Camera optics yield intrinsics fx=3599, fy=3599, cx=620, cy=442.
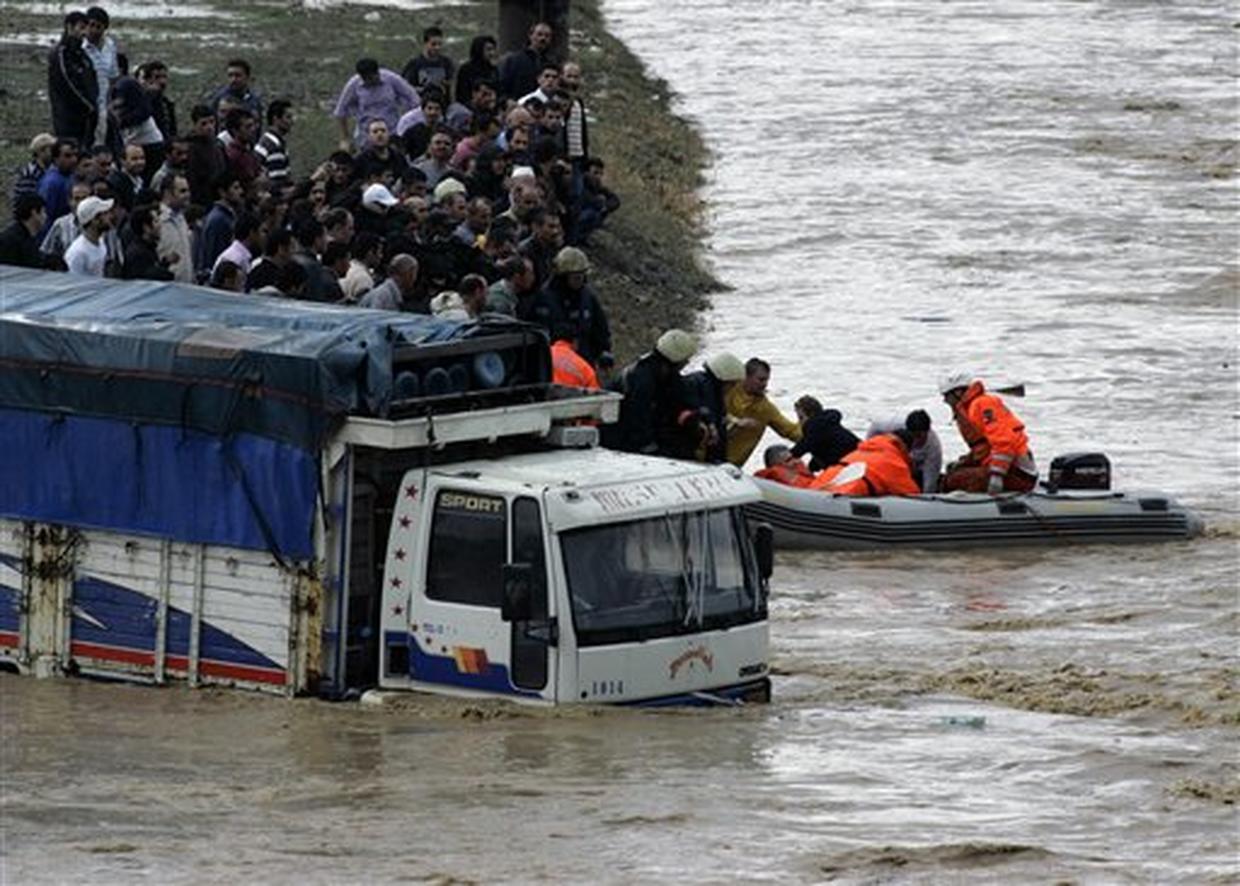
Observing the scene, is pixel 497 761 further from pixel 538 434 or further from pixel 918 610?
pixel 918 610

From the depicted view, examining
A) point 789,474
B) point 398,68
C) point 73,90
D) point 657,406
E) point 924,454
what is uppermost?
point 73,90

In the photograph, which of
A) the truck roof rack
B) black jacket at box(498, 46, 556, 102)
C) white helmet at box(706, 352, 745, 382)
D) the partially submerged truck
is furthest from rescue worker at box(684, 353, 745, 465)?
black jacket at box(498, 46, 556, 102)

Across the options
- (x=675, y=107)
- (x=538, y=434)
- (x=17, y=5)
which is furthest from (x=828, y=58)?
(x=538, y=434)

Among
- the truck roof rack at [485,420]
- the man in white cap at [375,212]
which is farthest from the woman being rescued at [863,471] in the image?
the truck roof rack at [485,420]

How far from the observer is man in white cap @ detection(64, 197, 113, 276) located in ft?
73.9

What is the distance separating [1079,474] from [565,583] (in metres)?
8.49

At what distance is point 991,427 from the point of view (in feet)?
84.0

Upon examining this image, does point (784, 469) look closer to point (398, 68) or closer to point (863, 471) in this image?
point (863, 471)

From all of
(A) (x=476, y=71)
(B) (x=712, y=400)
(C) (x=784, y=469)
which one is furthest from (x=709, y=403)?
(A) (x=476, y=71)

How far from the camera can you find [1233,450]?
2992 centimetres

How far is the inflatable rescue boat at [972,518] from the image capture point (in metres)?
24.8

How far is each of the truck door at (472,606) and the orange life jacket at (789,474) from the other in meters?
6.98

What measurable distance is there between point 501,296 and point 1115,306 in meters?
14.9

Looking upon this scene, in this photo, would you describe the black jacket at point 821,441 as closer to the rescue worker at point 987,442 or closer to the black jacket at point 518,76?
the rescue worker at point 987,442
